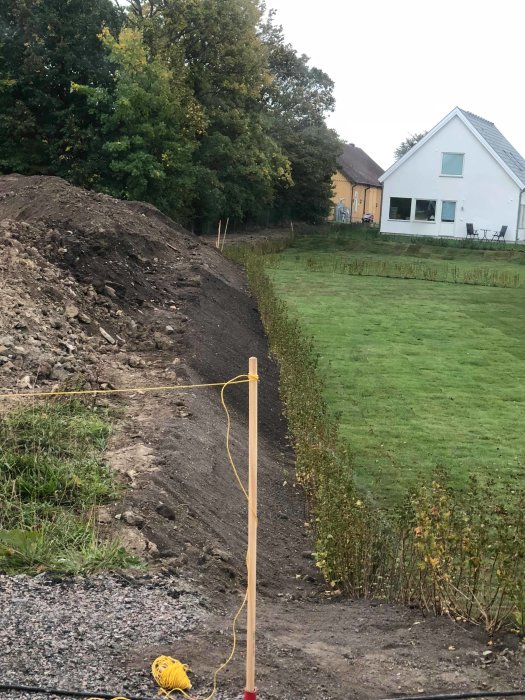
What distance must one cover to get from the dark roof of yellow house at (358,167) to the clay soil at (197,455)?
39.8 m

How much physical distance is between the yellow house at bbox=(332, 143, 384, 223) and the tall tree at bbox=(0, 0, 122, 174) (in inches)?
912

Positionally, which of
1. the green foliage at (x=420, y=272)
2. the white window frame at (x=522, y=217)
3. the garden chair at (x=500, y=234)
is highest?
the white window frame at (x=522, y=217)

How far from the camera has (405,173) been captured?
40812 mm

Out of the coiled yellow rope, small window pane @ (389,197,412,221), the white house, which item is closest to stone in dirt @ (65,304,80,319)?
the coiled yellow rope

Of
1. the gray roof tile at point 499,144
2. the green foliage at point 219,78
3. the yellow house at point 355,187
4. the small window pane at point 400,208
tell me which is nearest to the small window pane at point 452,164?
the gray roof tile at point 499,144

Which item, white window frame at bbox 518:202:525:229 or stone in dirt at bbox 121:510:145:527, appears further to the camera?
white window frame at bbox 518:202:525:229

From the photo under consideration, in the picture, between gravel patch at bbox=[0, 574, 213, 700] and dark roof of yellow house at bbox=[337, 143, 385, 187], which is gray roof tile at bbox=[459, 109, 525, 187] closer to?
dark roof of yellow house at bbox=[337, 143, 385, 187]

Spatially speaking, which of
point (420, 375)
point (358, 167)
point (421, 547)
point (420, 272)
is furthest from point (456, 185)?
point (421, 547)

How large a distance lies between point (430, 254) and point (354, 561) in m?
29.7

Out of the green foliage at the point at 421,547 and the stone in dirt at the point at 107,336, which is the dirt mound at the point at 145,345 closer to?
the stone in dirt at the point at 107,336

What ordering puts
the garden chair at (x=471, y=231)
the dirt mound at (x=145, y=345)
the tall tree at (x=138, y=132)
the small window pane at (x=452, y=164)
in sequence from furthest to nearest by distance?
the small window pane at (x=452, y=164) → the garden chair at (x=471, y=231) → the tall tree at (x=138, y=132) → the dirt mound at (x=145, y=345)

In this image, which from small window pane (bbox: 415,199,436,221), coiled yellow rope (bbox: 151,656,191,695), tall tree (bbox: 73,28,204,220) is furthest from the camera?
small window pane (bbox: 415,199,436,221)

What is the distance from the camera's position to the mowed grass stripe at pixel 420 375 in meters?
9.04

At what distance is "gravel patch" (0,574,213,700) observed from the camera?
12.2 ft
